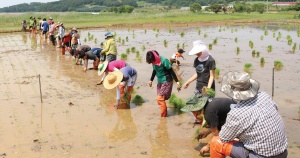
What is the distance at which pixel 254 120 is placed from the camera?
3.23 meters

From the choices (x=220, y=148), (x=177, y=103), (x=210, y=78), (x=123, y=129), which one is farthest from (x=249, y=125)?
(x=177, y=103)

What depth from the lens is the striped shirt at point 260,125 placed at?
3227mm

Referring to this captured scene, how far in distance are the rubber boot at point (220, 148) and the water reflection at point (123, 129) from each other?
2.05 meters

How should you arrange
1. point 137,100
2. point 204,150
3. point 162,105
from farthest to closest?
point 137,100, point 162,105, point 204,150

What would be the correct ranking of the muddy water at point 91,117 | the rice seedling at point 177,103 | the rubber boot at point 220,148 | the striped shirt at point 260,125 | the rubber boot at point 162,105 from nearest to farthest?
1. the striped shirt at point 260,125
2. the rubber boot at point 220,148
3. the muddy water at point 91,117
4. the rubber boot at point 162,105
5. the rice seedling at point 177,103

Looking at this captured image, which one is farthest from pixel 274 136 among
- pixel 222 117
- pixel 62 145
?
pixel 62 145

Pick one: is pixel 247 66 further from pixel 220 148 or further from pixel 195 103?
pixel 220 148

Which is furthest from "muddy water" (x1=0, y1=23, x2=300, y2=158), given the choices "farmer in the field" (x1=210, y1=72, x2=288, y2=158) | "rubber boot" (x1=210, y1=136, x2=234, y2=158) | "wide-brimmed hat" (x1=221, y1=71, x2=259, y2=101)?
"wide-brimmed hat" (x1=221, y1=71, x2=259, y2=101)

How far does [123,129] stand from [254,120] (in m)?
3.27

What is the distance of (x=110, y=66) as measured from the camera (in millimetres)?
7508

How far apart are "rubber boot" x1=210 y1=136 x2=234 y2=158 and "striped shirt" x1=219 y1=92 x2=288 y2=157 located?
340 millimetres

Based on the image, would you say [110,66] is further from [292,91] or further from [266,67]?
[266,67]

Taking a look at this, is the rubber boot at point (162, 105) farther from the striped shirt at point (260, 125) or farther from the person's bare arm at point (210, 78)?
the striped shirt at point (260, 125)

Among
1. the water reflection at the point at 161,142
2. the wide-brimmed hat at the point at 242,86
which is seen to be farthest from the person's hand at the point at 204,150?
the wide-brimmed hat at the point at 242,86
